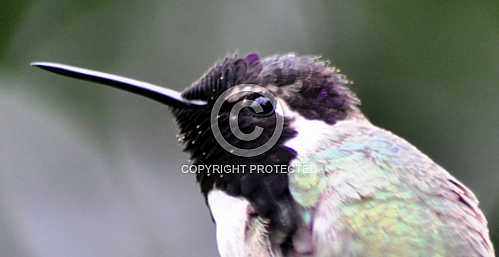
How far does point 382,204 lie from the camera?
308 centimetres

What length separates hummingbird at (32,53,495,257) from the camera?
3.04 meters

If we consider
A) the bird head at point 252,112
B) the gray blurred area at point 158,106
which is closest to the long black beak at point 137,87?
the bird head at point 252,112

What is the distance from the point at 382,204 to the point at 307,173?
0.30m

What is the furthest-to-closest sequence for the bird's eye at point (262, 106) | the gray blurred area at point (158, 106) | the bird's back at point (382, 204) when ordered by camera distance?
the gray blurred area at point (158, 106) → the bird's eye at point (262, 106) → the bird's back at point (382, 204)

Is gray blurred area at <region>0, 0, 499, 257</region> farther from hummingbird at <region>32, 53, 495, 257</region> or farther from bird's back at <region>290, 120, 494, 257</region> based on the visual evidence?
bird's back at <region>290, 120, 494, 257</region>

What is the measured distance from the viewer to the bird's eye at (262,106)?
3.44m

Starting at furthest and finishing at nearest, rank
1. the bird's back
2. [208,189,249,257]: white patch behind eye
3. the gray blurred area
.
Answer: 1. the gray blurred area
2. [208,189,249,257]: white patch behind eye
3. the bird's back

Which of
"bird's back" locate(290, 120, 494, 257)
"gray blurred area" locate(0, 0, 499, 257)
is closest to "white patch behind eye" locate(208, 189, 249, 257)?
"bird's back" locate(290, 120, 494, 257)

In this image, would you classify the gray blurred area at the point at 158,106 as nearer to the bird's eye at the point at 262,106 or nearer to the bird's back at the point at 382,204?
the bird's eye at the point at 262,106

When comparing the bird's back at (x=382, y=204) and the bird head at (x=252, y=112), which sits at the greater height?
the bird head at (x=252, y=112)

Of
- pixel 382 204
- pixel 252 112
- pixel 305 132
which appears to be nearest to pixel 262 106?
pixel 252 112

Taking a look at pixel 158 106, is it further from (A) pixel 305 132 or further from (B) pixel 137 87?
(A) pixel 305 132

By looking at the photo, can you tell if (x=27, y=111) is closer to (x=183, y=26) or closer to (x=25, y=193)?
(x=25, y=193)

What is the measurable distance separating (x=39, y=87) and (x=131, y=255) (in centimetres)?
153
